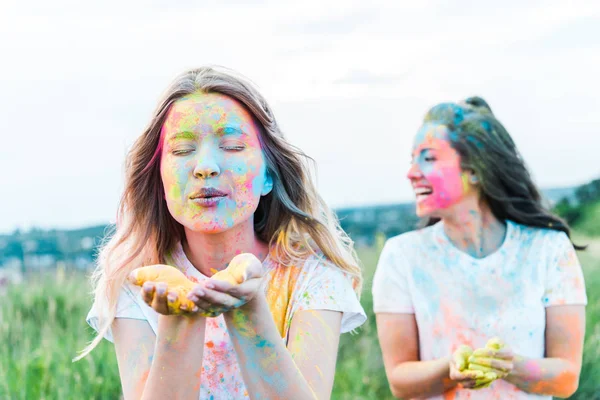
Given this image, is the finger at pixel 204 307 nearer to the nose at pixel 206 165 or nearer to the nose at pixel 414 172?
the nose at pixel 206 165

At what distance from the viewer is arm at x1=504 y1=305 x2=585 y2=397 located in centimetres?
323

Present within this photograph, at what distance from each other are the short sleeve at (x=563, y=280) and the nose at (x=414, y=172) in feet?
1.99

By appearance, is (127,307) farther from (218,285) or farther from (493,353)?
(493,353)

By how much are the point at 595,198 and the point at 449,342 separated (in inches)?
175

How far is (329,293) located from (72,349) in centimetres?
288

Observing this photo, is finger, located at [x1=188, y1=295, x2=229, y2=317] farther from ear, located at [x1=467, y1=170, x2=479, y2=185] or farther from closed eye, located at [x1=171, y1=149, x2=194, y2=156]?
ear, located at [x1=467, y1=170, x2=479, y2=185]

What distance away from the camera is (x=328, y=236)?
2.85 metres

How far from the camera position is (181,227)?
115 inches

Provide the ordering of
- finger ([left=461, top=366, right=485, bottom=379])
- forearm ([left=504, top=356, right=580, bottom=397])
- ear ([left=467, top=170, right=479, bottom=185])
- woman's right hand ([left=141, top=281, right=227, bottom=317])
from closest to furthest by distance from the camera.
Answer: woman's right hand ([left=141, top=281, right=227, bottom=317]), finger ([left=461, top=366, right=485, bottom=379]), forearm ([left=504, top=356, right=580, bottom=397]), ear ([left=467, top=170, right=479, bottom=185])

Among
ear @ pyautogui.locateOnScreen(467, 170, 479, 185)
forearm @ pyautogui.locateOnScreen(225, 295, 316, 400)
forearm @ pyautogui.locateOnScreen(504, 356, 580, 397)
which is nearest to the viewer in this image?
forearm @ pyautogui.locateOnScreen(225, 295, 316, 400)

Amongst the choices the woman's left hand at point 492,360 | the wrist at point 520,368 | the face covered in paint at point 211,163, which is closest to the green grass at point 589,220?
the wrist at point 520,368

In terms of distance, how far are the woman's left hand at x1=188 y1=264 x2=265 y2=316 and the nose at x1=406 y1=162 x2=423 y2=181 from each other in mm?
1286

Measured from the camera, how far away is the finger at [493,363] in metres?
3.09

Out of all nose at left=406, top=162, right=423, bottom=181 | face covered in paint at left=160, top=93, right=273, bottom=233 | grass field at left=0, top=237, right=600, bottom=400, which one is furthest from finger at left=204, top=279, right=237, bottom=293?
grass field at left=0, top=237, right=600, bottom=400
